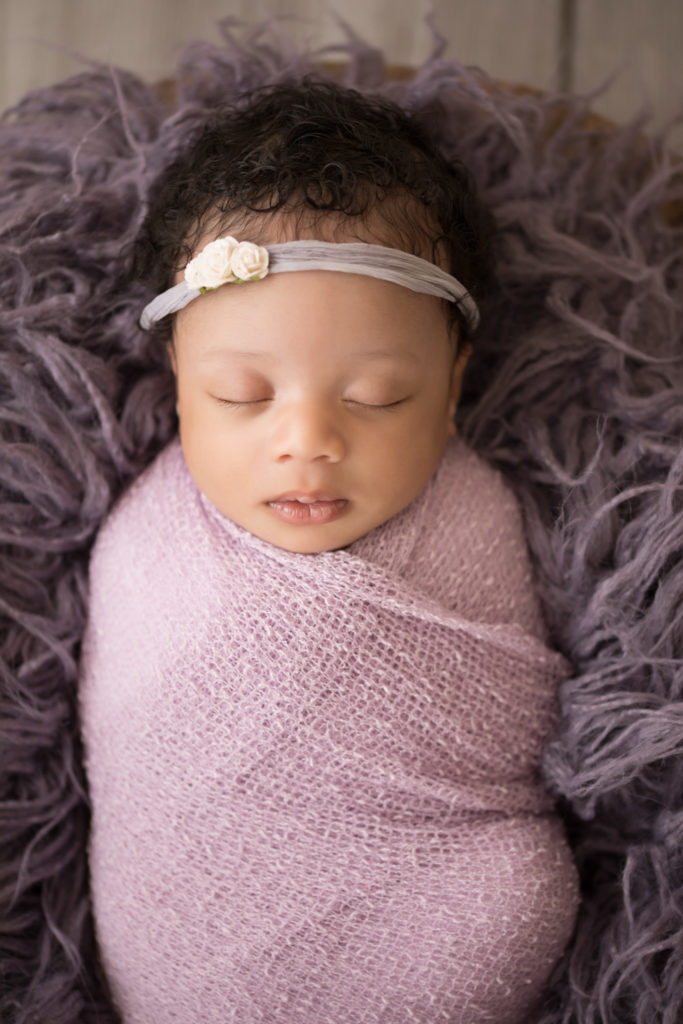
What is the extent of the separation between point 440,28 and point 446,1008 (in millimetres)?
1537

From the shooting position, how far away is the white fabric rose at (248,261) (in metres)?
0.93

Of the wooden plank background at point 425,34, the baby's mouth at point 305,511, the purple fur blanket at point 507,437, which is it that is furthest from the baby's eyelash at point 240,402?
the wooden plank background at point 425,34

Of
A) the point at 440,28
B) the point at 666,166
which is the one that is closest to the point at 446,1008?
the point at 666,166

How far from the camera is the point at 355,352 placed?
96 centimetres

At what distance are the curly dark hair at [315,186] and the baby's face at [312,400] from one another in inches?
2.4

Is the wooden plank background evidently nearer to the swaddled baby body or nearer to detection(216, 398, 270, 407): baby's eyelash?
the swaddled baby body

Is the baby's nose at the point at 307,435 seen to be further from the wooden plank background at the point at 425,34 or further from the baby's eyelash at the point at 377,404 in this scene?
the wooden plank background at the point at 425,34

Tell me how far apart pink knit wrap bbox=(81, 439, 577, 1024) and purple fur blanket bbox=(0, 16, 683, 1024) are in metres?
0.09

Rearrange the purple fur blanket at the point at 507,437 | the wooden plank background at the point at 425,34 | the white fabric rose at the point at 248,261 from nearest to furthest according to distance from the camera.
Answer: the white fabric rose at the point at 248,261 < the purple fur blanket at the point at 507,437 < the wooden plank background at the point at 425,34

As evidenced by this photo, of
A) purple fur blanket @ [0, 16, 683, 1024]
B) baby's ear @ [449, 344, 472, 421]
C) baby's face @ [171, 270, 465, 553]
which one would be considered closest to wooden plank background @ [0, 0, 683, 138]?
purple fur blanket @ [0, 16, 683, 1024]

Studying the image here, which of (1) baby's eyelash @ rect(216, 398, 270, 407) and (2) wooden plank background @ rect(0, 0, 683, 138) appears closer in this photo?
(1) baby's eyelash @ rect(216, 398, 270, 407)

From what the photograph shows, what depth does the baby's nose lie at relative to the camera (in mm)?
939

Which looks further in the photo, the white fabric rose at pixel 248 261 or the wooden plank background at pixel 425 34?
the wooden plank background at pixel 425 34

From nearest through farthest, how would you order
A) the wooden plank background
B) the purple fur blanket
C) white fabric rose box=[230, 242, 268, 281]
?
white fabric rose box=[230, 242, 268, 281] < the purple fur blanket < the wooden plank background
